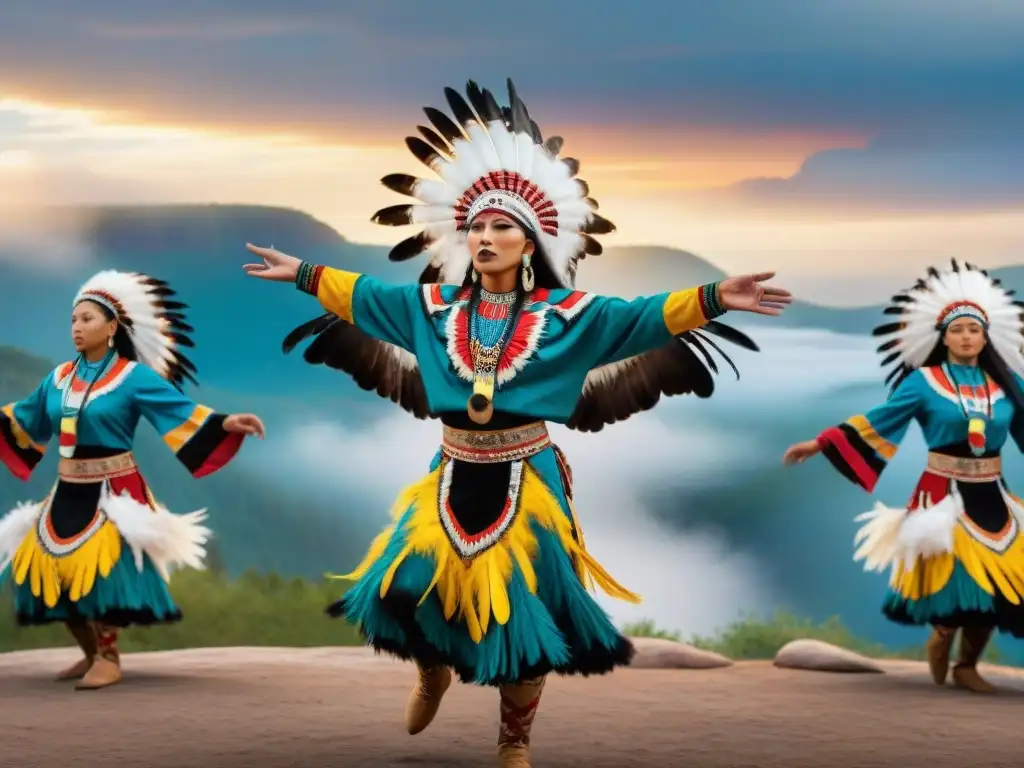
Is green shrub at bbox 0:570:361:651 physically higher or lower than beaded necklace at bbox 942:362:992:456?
lower

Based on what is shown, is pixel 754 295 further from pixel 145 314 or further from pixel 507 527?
pixel 145 314

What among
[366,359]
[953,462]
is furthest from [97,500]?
→ [953,462]

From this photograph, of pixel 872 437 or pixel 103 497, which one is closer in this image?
pixel 103 497

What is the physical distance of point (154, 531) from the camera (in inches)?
252

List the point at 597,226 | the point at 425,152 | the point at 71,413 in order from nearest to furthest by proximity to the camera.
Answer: the point at 597,226
the point at 425,152
the point at 71,413

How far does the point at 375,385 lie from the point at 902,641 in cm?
406

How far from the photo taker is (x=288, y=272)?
519cm

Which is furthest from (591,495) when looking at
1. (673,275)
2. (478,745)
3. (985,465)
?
(478,745)

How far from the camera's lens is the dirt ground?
17.2 ft

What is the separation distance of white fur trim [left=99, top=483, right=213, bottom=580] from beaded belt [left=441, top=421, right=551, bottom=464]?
1.86 metres

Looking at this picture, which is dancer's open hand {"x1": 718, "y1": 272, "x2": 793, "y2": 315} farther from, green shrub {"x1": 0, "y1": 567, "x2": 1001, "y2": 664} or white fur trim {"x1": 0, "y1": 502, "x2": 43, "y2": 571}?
green shrub {"x1": 0, "y1": 567, "x2": 1001, "y2": 664}

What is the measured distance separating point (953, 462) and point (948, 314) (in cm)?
57

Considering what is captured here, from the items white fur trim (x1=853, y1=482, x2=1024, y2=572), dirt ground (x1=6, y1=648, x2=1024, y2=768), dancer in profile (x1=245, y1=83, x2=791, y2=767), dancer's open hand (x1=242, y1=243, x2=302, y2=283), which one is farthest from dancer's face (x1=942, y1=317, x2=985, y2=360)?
dancer's open hand (x1=242, y1=243, x2=302, y2=283)

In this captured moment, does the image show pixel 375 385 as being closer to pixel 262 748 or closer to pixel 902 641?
pixel 262 748
